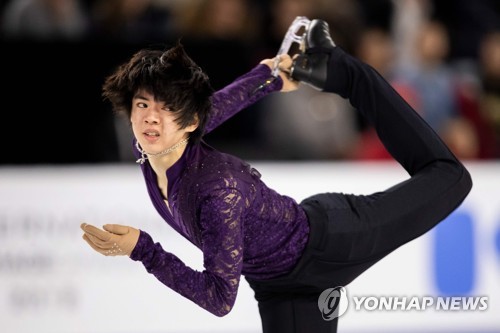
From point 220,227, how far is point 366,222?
71cm

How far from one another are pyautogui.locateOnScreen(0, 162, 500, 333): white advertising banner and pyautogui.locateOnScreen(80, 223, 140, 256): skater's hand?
7.67 ft

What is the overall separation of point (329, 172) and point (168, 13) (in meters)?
1.90

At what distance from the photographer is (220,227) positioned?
326 cm

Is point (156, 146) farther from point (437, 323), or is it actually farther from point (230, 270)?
point (437, 323)

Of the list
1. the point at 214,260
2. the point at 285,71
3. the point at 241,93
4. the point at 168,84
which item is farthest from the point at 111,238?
the point at 285,71

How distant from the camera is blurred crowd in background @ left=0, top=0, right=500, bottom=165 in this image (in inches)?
247

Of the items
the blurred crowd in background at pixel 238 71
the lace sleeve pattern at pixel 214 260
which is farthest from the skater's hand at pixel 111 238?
the blurred crowd in background at pixel 238 71

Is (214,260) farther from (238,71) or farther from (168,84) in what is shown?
(238,71)

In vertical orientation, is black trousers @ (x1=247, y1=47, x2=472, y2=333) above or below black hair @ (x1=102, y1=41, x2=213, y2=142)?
below

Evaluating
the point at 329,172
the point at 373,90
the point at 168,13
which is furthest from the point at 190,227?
the point at 168,13

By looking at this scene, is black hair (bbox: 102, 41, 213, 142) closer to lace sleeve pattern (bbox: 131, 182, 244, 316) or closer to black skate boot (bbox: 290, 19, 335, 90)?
lace sleeve pattern (bbox: 131, 182, 244, 316)

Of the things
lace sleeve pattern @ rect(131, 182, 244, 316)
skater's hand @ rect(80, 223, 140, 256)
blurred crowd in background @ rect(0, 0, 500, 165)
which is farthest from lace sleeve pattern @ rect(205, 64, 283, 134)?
blurred crowd in background @ rect(0, 0, 500, 165)

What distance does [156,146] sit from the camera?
3.34 m

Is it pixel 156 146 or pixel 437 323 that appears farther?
pixel 437 323
